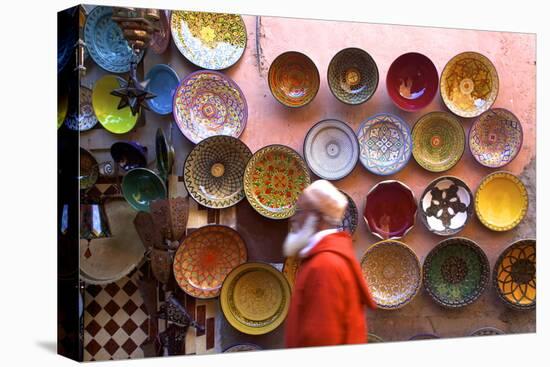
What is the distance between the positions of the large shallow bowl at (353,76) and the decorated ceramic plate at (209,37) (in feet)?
1.97

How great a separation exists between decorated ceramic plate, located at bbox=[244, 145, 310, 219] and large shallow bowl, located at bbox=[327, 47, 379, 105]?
0.49 metres

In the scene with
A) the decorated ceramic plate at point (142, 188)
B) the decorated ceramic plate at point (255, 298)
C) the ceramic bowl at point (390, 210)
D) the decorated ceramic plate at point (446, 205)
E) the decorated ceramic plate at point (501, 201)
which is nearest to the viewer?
the decorated ceramic plate at point (142, 188)

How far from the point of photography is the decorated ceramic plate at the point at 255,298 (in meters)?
4.89

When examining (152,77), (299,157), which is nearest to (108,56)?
(152,77)

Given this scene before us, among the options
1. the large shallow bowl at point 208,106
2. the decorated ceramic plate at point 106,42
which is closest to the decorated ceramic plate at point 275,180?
the large shallow bowl at point 208,106

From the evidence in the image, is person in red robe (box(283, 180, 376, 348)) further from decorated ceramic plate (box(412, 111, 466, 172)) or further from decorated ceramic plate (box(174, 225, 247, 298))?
decorated ceramic plate (box(412, 111, 466, 172))

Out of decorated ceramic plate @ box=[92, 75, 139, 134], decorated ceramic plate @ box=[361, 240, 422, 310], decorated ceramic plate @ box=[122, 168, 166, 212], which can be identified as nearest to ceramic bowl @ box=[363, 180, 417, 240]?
decorated ceramic plate @ box=[361, 240, 422, 310]

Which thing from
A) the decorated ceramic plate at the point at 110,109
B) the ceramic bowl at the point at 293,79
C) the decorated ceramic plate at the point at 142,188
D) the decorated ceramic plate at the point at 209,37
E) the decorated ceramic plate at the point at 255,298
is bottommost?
the decorated ceramic plate at the point at 255,298

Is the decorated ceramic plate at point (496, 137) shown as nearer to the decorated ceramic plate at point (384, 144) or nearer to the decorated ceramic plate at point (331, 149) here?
the decorated ceramic plate at point (384, 144)

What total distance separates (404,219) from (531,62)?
4.47 ft

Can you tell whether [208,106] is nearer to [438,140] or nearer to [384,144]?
[384,144]

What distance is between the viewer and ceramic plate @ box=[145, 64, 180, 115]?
4727 mm

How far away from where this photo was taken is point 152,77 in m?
4.73

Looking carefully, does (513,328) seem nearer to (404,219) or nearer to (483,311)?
(483,311)
